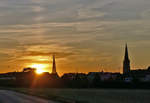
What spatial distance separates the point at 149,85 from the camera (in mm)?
80438

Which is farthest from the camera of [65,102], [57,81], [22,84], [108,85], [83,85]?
[22,84]

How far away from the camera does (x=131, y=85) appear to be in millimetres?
84438

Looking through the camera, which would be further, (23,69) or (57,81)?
(23,69)

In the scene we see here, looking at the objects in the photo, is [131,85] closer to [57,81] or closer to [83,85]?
[83,85]

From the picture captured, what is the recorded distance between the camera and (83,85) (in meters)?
97.1

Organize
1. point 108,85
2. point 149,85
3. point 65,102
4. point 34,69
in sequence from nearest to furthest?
point 65,102, point 149,85, point 108,85, point 34,69

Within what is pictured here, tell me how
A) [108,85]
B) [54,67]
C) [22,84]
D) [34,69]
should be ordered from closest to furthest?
1. [108,85]
2. [22,84]
3. [34,69]
4. [54,67]

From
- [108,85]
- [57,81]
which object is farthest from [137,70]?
[108,85]

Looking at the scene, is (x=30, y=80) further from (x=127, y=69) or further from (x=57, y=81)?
(x=127, y=69)

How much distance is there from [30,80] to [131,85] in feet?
180

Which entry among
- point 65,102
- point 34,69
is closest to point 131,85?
point 65,102

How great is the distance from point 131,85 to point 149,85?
17.6ft

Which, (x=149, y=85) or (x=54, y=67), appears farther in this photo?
(x=54, y=67)

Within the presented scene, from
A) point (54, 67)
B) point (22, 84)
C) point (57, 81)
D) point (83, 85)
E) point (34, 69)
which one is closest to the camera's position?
point (83, 85)
